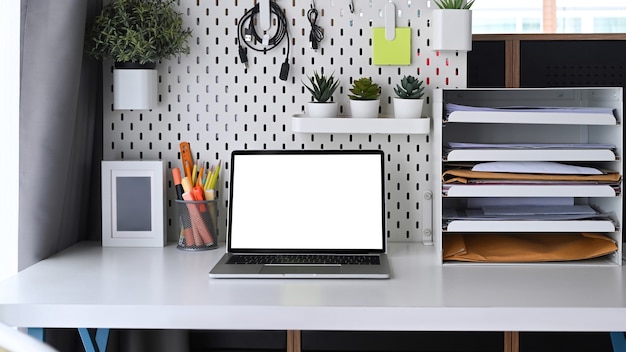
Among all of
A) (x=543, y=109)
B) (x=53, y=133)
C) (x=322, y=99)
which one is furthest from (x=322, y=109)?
(x=53, y=133)

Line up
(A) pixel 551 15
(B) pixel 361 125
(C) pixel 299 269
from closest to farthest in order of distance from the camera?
(C) pixel 299 269
(B) pixel 361 125
(A) pixel 551 15

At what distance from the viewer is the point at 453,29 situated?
1.87 m

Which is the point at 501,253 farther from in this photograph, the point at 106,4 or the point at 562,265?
the point at 106,4

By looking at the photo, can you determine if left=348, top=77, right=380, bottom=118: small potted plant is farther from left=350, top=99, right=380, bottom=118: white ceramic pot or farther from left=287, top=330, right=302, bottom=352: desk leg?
left=287, top=330, right=302, bottom=352: desk leg

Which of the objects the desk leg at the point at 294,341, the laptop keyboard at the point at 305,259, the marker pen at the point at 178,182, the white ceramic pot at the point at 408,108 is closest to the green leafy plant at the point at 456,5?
the white ceramic pot at the point at 408,108

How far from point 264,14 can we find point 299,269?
0.66 meters

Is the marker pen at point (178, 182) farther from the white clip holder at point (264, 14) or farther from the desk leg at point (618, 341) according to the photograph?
the desk leg at point (618, 341)

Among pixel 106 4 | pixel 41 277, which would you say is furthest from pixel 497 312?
pixel 106 4

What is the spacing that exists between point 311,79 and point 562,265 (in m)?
0.70

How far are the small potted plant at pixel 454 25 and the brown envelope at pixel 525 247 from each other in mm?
445

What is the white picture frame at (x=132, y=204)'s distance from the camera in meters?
1.92

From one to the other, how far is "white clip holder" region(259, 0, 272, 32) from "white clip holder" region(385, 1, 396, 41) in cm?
28

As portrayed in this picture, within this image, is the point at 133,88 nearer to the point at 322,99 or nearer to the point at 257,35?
the point at 257,35

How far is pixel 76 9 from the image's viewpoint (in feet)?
5.72
